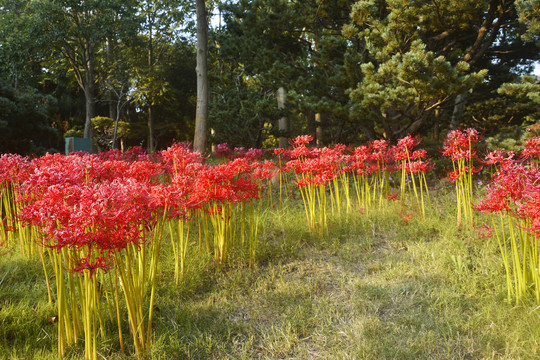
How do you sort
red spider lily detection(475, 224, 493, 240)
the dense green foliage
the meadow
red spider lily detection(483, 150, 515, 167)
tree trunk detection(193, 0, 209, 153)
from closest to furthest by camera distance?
the meadow → red spider lily detection(483, 150, 515, 167) → red spider lily detection(475, 224, 493, 240) → the dense green foliage → tree trunk detection(193, 0, 209, 153)

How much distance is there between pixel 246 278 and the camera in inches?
129

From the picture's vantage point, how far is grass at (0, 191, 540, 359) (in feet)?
7.56

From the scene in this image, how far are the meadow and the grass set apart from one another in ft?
0.04

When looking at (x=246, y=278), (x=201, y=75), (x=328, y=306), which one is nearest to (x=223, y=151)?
(x=201, y=75)

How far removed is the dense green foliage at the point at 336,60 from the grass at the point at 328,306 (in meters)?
1.78

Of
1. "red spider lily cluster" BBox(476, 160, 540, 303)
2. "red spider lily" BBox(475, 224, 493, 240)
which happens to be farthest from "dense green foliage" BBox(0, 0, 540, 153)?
"red spider lily cluster" BBox(476, 160, 540, 303)

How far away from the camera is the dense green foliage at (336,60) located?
20.3 ft

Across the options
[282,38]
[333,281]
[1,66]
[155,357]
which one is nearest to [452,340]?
[333,281]

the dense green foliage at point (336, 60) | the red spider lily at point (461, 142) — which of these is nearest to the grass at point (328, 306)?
the red spider lily at point (461, 142)

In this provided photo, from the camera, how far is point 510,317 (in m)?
2.47

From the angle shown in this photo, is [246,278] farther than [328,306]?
Yes

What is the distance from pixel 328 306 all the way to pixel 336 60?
636cm

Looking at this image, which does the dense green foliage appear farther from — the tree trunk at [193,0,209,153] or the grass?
the grass

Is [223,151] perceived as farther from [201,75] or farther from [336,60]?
[336,60]
